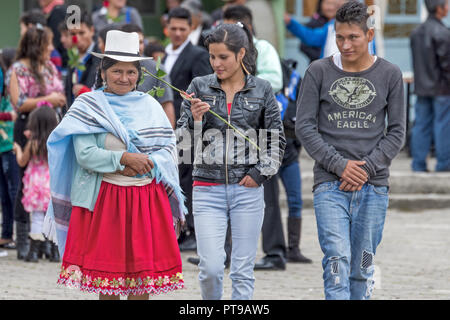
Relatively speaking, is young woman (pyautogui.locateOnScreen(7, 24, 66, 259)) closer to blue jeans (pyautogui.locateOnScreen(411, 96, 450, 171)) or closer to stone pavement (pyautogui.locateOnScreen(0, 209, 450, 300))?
stone pavement (pyautogui.locateOnScreen(0, 209, 450, 300))

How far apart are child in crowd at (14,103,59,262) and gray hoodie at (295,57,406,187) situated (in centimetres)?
335

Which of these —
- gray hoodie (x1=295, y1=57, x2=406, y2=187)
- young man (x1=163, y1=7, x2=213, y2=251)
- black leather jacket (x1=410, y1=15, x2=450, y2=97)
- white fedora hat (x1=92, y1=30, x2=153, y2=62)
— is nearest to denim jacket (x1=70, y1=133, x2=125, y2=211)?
white fedora hat (x1=92, y1=30, x2=153, y2=62)

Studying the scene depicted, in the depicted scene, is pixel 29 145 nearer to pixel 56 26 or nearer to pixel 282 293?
pixel 282 293

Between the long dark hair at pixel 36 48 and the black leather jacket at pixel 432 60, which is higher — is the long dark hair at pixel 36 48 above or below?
above

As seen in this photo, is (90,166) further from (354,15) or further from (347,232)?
(354,15)

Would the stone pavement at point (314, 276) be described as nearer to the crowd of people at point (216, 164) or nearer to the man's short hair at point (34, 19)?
the crowd of people at point (216, 164)

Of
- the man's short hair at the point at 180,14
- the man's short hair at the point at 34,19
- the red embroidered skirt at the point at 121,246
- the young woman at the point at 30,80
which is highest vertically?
the man's short hair at the point at 180,14

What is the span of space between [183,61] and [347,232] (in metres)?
3.60

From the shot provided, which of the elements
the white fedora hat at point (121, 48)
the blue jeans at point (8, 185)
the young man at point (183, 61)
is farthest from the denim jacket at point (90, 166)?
the blue jeans at point (8, 185)

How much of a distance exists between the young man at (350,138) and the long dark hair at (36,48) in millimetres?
3823

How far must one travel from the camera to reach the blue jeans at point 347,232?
561 centimetres

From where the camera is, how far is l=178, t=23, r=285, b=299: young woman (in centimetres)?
579

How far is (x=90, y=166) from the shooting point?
5.55 m

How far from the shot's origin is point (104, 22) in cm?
1158
